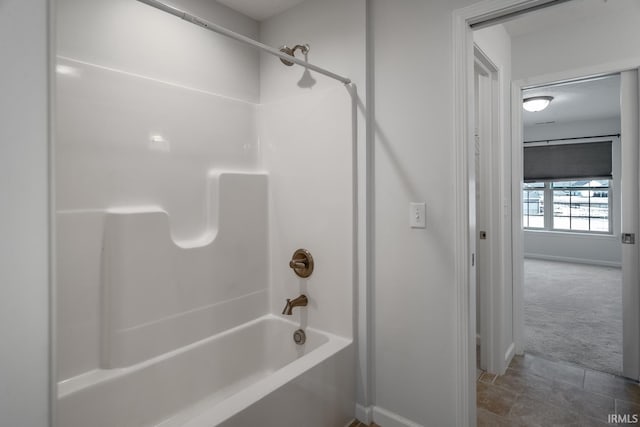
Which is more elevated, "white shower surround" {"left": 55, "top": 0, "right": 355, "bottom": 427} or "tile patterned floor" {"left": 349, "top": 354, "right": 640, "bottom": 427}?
"white shower surround" {"left": 55, "top": 0, "right": 355, "bottom": 427}

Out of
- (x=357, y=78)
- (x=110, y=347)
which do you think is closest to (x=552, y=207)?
(x=357, y=78)

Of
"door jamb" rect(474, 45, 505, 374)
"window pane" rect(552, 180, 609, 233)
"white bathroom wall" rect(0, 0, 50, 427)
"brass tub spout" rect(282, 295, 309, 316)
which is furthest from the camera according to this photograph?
"window pane" rect(552, 180, 609, 233)

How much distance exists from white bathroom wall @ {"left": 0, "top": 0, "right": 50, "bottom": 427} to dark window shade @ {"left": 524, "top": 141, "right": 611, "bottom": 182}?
7453 millimetres

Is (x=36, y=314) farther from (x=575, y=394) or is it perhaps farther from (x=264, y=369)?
(x=575, y=394)

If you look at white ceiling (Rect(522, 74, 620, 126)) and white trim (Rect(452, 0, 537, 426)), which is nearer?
white trim (Rect(452, 0, 537, 426))

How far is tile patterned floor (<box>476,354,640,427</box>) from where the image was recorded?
198 centimetres

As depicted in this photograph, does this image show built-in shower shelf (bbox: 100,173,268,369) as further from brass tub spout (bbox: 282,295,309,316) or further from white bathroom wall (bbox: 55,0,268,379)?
brass tub spout (bbox: 282,295,309,316)

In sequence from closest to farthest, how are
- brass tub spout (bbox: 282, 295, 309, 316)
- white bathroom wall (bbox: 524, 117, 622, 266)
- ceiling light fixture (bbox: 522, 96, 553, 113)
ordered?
brass tub spout (bbox: 282, 295, 309, 316), ceiling light fixture (bbox: 522, 96, 553, 113), white bathroom wall (bbox: 524, 117, 622, 266)

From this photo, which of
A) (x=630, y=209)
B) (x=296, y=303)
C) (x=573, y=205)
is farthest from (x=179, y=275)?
(x=573, y=205)

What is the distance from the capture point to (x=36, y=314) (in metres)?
0.85

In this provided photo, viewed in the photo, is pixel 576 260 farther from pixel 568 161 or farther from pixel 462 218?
pixel 462 218

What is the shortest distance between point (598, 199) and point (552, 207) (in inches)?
27.6

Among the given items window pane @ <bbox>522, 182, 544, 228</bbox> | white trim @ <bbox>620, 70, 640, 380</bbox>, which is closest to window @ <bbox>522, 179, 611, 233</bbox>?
window pane @ <bbox>522, 182, 544, 228</bbox>

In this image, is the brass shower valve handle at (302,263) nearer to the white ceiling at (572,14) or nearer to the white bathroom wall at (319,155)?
the white bathroom wall at (319,155)
